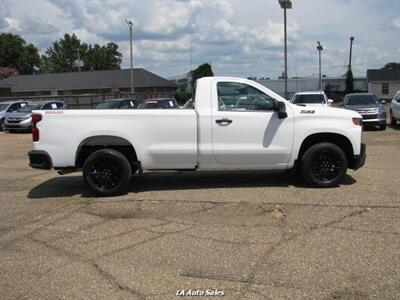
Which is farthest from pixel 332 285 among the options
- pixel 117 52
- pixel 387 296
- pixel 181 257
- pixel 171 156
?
pixel 117 52

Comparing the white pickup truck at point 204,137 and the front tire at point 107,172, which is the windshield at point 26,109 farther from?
the front tire at point 107,172

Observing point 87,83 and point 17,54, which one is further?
point 17,54

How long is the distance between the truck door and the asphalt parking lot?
554 mm

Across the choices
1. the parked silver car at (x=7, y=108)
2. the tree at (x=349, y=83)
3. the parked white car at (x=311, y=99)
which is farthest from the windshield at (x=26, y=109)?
the tree at (x=349, y=83)

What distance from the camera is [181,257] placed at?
539 cm

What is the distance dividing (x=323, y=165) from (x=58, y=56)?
110 m

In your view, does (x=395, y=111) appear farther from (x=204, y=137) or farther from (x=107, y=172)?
(x=107, y=172)

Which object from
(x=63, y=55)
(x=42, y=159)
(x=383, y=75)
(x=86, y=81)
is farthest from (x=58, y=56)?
(x=42, y=159)

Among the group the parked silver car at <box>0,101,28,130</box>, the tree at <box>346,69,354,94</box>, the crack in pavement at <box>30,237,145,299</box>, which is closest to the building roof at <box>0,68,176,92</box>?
the tree at <box>346,69,354,94</box>

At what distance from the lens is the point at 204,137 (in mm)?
8297

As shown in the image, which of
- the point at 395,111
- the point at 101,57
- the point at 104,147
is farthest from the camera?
the point at 101,57

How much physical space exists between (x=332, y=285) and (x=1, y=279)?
10.3ft

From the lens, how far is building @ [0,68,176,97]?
70.3 m

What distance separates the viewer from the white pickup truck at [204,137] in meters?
8.24
